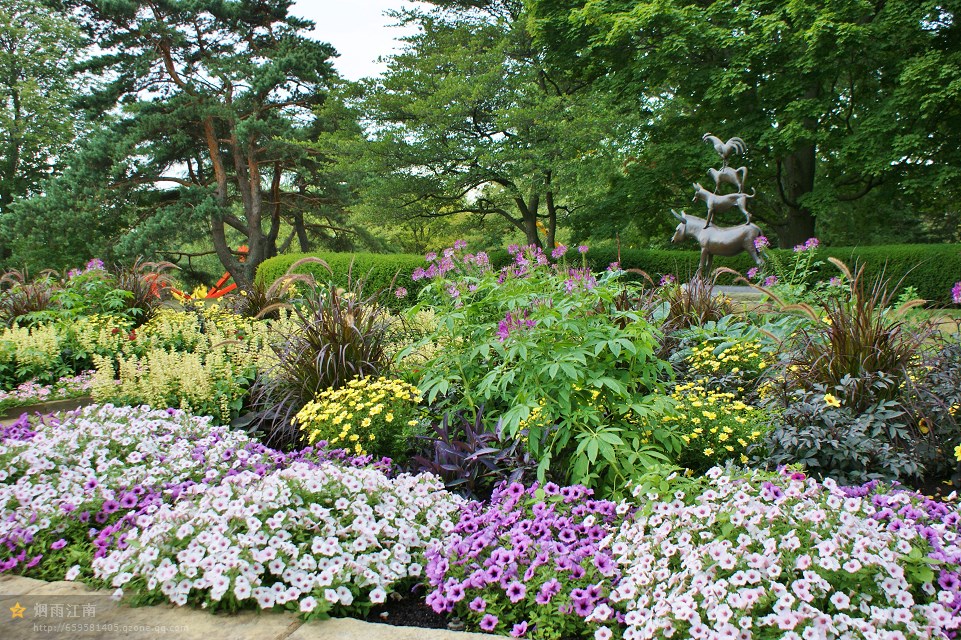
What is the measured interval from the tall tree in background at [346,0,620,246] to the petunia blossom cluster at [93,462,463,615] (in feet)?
35.8

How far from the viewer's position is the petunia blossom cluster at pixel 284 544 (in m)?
1.78

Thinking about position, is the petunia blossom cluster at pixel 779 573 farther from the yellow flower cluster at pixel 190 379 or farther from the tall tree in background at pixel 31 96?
the tall tree in background at pixel 31 96

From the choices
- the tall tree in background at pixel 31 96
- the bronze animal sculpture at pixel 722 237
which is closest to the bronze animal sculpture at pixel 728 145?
the bronze animal sculpture at pixel 722 237

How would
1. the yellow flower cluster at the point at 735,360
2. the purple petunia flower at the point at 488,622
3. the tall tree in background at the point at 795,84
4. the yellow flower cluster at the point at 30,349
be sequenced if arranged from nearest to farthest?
1. the purple petunia flower at the point at 488,622
2. the yellow flower cluster at the point at 735,360
3. the yellow flower cluster at the point at 30,349
4. the tall tree in background at the point at 795,84

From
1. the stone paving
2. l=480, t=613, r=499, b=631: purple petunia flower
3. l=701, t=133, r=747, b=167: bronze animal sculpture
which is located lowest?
l=480, t=613, r=499, b=631: purple petunia flower

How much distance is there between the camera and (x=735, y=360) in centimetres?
397

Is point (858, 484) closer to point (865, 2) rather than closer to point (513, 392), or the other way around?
point (513, 392)

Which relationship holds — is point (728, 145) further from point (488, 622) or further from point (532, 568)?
point (488, 622)

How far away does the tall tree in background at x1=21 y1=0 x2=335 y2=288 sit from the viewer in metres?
15.9

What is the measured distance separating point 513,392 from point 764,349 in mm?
1948

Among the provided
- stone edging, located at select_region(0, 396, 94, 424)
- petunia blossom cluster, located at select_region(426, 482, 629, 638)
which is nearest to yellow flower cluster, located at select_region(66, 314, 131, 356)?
stone edging, located at select_region(0, 396, 94, 424)

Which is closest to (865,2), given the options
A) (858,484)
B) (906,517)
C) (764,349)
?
(764,349)

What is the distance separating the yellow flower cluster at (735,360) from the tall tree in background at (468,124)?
8771 mm

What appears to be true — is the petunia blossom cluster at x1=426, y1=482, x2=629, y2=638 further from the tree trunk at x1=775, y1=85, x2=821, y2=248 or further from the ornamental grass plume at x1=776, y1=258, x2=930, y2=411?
the tree trunk at x1=775, y1=85, x2=821, y2=248
